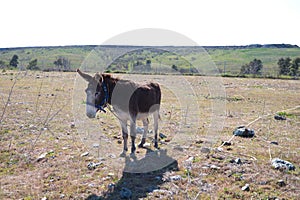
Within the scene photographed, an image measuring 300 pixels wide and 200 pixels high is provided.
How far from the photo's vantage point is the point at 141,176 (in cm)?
666

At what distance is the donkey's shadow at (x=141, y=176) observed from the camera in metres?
5.67

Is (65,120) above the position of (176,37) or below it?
below

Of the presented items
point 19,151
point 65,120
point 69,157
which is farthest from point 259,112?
point 19,151

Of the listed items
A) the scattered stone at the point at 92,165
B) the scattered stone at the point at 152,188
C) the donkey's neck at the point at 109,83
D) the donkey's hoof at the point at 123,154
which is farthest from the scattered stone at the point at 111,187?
the donkey's neck at the point at 109,83

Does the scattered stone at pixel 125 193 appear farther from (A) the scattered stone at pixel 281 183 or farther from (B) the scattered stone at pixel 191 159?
(A) the scattered stone at pixel 281 183

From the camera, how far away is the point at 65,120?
12.0 m

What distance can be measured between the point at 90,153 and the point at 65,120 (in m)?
4.47

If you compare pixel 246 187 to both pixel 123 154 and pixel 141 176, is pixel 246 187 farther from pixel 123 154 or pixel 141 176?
pixel 123 154

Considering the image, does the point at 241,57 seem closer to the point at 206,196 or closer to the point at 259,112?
the point at 259,112

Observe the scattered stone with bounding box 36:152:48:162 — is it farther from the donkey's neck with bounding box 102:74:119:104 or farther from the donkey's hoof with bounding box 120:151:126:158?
the donkey's neck with bounding box 102:74:119:104

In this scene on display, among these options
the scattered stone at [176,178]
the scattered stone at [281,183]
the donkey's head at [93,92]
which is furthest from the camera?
the donkey's head at [93,92]

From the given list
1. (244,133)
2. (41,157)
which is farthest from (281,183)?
(41,157)

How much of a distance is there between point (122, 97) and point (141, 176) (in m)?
2.23

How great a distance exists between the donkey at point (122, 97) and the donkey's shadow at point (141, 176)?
747 mm
